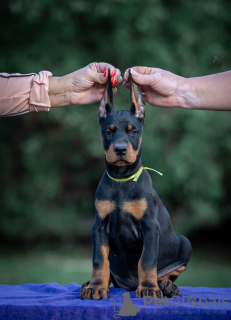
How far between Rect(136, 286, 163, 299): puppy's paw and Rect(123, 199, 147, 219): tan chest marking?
50 centimetres

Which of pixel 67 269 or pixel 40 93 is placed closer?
pixel 40 93

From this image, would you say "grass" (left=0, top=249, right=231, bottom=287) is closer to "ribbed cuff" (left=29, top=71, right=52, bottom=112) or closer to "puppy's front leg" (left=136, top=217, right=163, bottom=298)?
"ribbed cuff" (left=29, top=71, right=52, bottom=112)

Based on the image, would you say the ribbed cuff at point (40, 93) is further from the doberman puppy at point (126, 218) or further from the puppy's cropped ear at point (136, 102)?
the puppy's cropped ear at point (136, 102)

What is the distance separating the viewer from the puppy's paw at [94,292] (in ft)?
9.44

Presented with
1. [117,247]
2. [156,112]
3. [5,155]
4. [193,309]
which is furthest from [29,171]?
[193,309]

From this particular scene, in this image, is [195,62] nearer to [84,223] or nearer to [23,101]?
[84,223]

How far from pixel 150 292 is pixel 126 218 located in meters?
0.55

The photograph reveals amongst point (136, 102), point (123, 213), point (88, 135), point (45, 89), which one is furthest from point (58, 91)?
point (88, 135)

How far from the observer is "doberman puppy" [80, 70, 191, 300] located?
9.77 feet

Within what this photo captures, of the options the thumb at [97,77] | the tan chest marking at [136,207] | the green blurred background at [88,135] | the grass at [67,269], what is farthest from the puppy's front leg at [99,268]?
the green blurred background at [88,135]

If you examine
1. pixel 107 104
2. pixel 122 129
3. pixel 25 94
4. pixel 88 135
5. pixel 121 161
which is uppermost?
pixel 88 135

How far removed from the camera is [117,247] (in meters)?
3.24

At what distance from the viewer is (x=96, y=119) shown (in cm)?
966

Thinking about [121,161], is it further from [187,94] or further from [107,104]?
[187,94]
